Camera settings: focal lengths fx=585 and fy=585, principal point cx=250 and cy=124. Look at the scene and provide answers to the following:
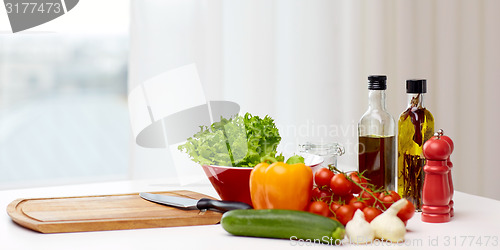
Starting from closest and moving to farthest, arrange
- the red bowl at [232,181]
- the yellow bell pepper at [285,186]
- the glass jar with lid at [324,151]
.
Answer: the yellow bell pepper at [285,186]
the red bowl at [232,181]
the glass jar with lid at [324,151]

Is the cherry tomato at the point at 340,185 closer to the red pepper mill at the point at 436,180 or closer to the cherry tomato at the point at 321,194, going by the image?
the cherry tomato at the point at 321,194

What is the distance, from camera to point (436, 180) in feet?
3.64

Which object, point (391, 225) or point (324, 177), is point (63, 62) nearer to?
point (324, 177)

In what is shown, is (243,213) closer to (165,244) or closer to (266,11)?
(165,244)

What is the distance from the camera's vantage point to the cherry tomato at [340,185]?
3.56 ft

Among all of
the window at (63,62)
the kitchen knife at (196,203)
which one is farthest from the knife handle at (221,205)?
the window at (63,62)

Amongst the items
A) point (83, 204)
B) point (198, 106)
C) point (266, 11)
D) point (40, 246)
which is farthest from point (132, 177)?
point (40, 246)

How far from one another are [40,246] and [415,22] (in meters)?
2.13

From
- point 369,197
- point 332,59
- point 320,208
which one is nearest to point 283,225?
point 320,208

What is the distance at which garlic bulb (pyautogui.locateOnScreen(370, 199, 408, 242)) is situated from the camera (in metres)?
0.98

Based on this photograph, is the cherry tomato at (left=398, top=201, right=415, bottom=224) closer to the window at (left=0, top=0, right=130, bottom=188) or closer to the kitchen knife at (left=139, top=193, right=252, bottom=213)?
the kitchen knife at (left=139, top=193, right=252, bottom=213)

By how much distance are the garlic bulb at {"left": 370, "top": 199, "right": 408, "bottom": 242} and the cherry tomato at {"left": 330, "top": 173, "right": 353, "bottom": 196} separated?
0.11 metres

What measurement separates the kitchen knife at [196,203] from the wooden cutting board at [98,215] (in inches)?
0.4

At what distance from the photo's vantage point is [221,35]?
2330 millimetres
